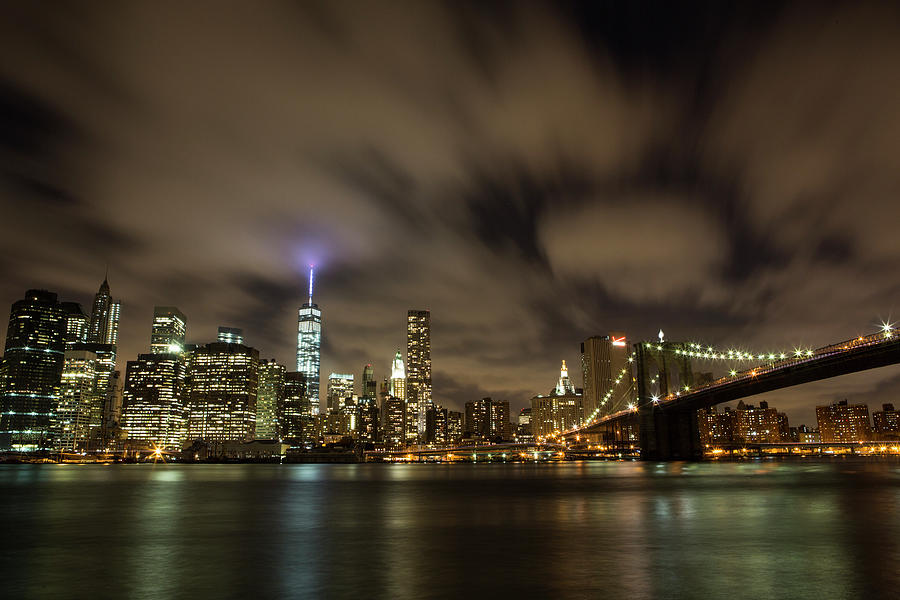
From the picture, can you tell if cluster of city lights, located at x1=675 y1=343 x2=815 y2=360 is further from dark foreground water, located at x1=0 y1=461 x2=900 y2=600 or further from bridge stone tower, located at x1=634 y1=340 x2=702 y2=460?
dark foreground water, located at x1=0 y1=461 x2=900 y2=600

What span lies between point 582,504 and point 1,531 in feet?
91.4

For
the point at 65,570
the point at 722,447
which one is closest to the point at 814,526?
the point at 65,570

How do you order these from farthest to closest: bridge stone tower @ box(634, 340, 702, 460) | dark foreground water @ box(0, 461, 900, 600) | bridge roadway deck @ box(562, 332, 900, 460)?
bridge stone tower @ box(634, 340, 702, 460) < bridge roadway deck @ box(562, 332, 900, 460) < dark foreground water @ box(0, 461, 900, 600)

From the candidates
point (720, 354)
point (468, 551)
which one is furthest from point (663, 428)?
point (468, 551)

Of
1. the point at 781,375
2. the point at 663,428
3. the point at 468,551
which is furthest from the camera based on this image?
the point at 663,428

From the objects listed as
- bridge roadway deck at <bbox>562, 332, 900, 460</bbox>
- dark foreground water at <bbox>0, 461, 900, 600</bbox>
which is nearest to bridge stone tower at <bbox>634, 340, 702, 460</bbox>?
bridge roadway deck at <bbox>562, 332, 900, 460</bbox>

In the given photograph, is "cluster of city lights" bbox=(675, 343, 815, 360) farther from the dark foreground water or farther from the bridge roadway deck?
the dark foreground water

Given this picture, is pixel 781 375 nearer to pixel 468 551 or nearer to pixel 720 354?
pixel 720 354

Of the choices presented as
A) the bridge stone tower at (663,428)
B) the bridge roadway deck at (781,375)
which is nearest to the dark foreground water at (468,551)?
the bridge roadway deck at (781,375)

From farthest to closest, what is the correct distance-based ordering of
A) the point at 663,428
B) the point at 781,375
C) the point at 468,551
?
1. the point at 663,428
2. the point at 781,375
3. the point at 468,551

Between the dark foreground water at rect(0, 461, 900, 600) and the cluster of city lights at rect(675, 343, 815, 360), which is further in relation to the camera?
the cluster of city lights at rect(675, 343, 815, 360)

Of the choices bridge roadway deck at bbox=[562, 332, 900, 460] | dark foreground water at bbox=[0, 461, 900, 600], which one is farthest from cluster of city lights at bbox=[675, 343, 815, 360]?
dark foreground water at bbox=[0, 461, 900, 600]

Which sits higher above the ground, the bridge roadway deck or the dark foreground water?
the bridge roadway deck

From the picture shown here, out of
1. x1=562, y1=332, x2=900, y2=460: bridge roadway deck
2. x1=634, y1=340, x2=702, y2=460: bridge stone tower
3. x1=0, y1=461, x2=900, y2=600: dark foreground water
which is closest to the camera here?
x1=0, y1=461, x2=900, y2=600: dark foreground water
